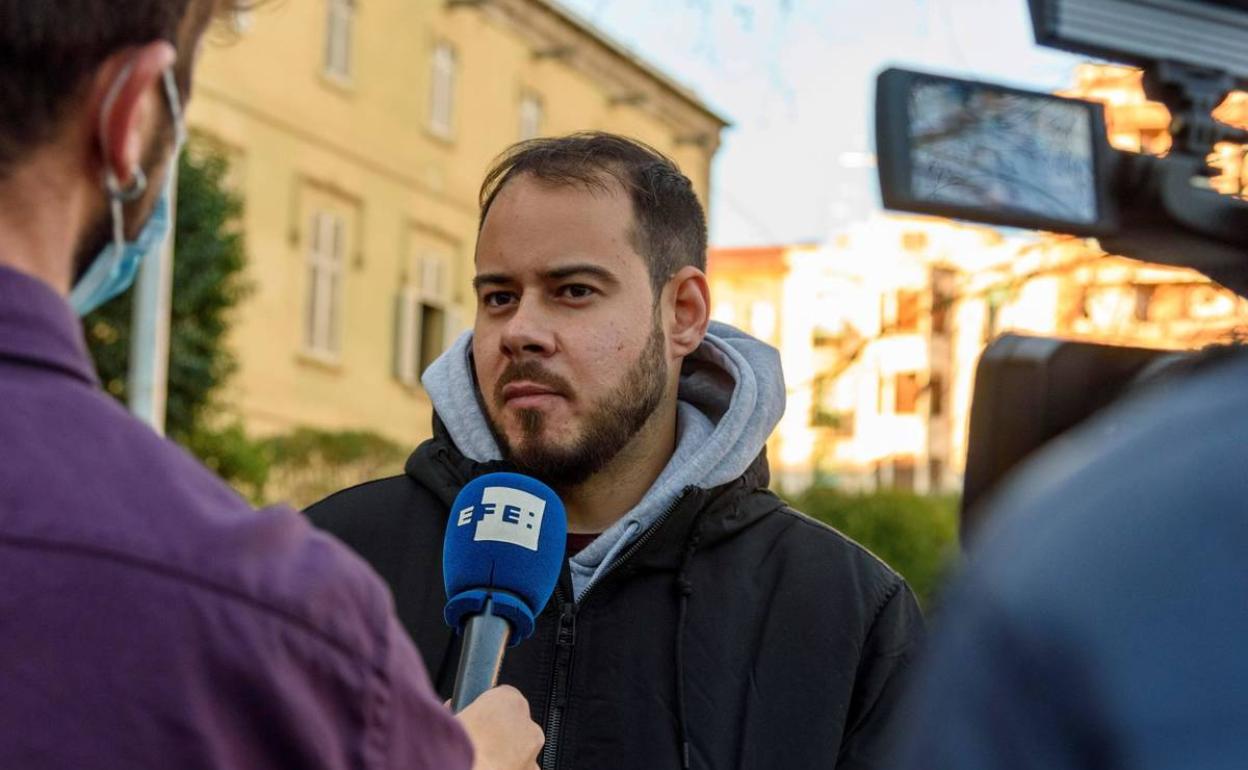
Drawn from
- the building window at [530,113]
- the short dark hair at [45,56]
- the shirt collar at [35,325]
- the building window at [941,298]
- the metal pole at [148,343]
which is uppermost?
the short dark hair at [45,56]

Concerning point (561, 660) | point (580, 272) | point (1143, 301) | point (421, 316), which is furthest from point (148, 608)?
point (421, 316)

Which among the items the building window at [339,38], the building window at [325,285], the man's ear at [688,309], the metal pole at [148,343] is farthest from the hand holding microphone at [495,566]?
the building window at [339,38]

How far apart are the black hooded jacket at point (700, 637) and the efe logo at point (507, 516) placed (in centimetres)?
58

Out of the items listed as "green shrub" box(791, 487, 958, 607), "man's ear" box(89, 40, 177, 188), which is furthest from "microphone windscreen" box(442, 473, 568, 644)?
"green shrub" box(791, 487, 958, 607)

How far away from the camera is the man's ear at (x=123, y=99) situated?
1566mm

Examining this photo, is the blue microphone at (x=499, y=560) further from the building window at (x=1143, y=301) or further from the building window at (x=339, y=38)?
the building window at (x=339, y=38)

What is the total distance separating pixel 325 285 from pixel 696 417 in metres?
25.3

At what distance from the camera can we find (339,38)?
94.9ft

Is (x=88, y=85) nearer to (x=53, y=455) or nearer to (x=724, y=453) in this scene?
(x=53, y=455)

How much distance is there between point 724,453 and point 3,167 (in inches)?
87.6

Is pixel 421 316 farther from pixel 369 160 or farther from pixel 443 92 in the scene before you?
pixel 443 92

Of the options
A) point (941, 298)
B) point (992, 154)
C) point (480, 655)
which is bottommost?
point (941, 298)

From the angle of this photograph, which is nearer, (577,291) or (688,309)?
(577,291)

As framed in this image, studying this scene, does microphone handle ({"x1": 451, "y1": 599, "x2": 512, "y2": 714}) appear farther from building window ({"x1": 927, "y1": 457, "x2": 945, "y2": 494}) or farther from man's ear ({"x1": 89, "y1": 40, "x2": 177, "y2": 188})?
building window ({"x1": 927, "y1": 457, "x2": 945, "y2": 494})
